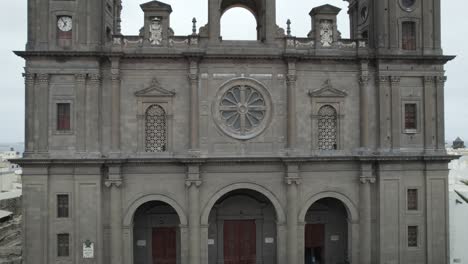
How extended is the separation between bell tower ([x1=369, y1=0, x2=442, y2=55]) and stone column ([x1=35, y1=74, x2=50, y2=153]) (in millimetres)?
19337

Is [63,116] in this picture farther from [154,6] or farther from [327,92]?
[327,92]

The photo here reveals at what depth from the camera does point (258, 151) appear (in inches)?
1082

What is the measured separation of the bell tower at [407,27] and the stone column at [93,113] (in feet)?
54.5

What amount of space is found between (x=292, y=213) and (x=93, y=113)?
41.8ft

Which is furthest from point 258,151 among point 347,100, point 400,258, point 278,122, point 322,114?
point 400,258

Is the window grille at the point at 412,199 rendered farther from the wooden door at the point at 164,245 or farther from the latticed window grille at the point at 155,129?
the latticed window grille at the point at 155,129

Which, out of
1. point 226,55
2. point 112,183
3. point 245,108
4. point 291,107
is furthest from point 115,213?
point 291,107

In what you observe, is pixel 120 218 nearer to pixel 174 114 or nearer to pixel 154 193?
pixel 154 193

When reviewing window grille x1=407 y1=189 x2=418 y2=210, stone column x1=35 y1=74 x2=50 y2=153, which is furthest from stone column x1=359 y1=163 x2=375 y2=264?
stone column x1=35 y1=74 x2=50 y2=153

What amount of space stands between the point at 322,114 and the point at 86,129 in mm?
13793

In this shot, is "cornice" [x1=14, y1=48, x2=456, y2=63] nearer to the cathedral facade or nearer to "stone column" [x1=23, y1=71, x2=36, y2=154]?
the cathedral facade

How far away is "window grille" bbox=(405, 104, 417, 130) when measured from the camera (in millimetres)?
27984

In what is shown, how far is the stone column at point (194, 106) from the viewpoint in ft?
87.4

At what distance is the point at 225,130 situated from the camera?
27328 mm
